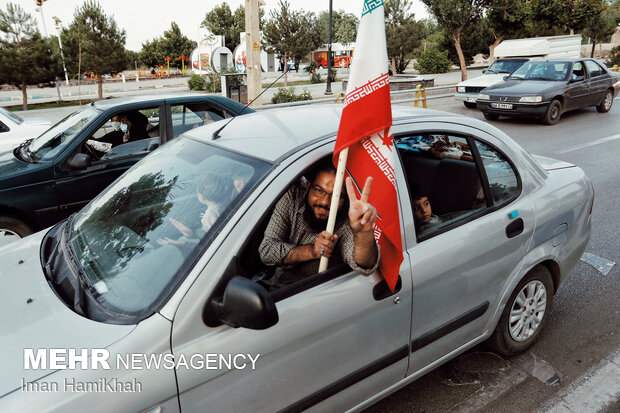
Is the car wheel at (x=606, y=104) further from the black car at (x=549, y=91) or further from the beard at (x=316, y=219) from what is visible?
the beard at (x=316, y=219)

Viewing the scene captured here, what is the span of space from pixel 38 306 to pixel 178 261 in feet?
1.97

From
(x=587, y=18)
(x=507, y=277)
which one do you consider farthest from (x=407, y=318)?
(x=587, y=18)

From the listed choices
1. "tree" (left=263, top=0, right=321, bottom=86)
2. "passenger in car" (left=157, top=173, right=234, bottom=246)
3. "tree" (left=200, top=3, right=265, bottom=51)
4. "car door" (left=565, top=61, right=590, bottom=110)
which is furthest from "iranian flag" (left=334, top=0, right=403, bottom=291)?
"tree" (left=200, top=3, right=265, bottom=51)

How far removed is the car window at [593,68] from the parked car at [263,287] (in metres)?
12.2

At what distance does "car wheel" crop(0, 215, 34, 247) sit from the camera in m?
4.46

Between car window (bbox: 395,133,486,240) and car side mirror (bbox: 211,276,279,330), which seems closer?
car side mirror (bbox: 211,276,279,330)

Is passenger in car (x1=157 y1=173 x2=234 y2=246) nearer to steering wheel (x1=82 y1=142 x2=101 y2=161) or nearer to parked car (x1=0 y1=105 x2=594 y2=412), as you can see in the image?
parked car (x1=0 y1=105 x2=594 y2=412)

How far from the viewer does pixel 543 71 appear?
13164mm

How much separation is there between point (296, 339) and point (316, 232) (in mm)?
667

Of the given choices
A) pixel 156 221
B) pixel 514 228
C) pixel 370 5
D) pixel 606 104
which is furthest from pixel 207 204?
pixel 606 104

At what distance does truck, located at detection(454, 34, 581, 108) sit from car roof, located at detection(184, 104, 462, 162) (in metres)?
12.5

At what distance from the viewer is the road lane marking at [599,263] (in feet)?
14.8

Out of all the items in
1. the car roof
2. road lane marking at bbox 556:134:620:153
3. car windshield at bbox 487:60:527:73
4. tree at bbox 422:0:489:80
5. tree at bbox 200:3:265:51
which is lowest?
road lane marking at bbox 556:134:620:153

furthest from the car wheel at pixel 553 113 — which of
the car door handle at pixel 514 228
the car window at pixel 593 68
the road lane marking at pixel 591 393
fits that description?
the car door handle at pixel 514 228
